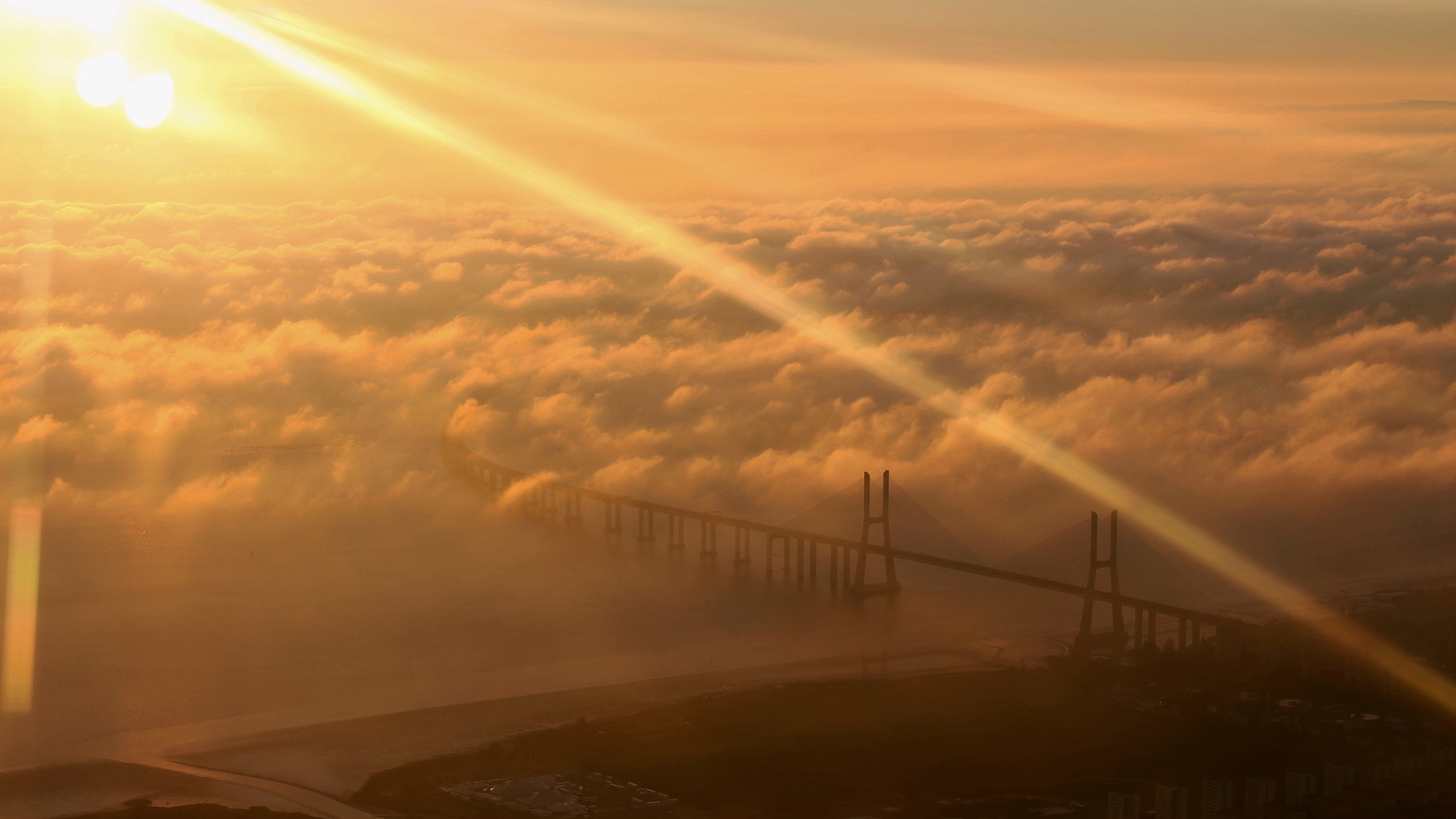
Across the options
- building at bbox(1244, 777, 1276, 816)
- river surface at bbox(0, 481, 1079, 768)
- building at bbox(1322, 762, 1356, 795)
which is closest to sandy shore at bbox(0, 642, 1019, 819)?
river surface at bbox(0, 481, 1079, 768)

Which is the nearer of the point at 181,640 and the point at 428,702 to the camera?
the point at 428,702

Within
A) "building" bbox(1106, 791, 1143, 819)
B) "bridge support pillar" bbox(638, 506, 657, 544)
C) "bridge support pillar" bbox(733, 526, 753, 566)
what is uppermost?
"bridge support pillar" bbox(638, 506, 657, 544)

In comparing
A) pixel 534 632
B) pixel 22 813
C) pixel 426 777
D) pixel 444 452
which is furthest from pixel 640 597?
pixel 444 452

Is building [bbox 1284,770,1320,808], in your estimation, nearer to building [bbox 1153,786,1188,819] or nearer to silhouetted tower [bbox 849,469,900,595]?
building [bbox 1153,786,1188,819]

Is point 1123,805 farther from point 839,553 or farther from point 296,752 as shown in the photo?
point 839,553

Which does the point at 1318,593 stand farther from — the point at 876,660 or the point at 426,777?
the point at 426,777

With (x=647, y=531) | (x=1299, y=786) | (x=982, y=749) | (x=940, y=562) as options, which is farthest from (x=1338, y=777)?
(x=647, y=531)
